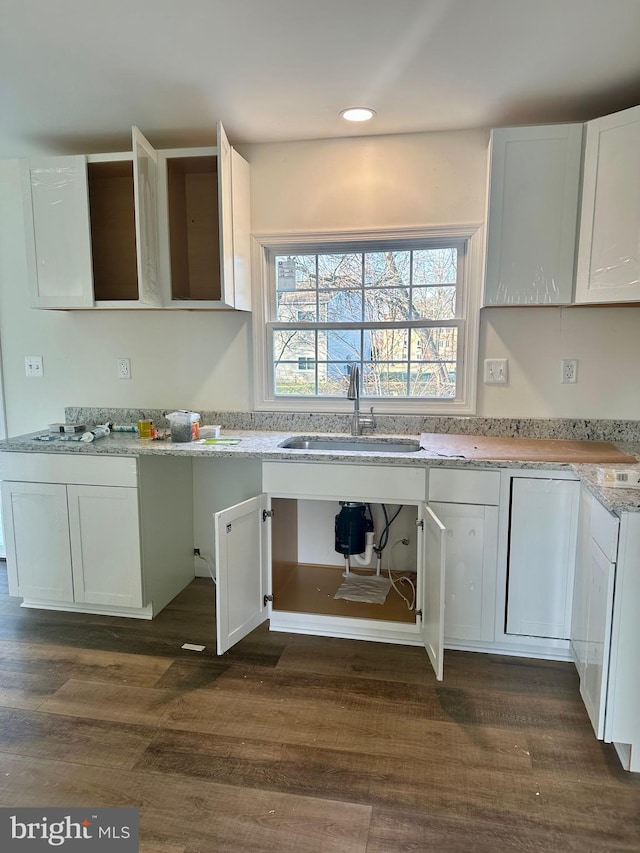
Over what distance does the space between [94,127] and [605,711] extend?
3161 millimetres

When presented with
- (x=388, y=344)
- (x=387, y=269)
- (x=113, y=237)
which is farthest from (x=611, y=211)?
(x=113, y=237)

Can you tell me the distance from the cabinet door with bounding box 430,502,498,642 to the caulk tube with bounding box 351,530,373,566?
0.59 m

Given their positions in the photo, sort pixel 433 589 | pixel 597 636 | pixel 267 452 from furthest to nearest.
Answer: pixel 267 452
pixel 433 589
pixel 597 636

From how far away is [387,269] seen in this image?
108 inches

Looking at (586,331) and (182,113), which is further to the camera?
(586,331)

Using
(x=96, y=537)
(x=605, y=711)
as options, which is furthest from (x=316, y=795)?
(x=96, y=537)

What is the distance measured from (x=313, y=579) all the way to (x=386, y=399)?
3.38 ft

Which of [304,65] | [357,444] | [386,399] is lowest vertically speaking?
[357,444]

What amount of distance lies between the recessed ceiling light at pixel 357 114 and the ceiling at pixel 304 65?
1.6 inches

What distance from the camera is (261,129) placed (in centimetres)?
254

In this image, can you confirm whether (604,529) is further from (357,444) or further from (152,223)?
(152,223)

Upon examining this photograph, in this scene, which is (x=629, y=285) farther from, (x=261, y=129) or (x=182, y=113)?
(x=182, y=113)

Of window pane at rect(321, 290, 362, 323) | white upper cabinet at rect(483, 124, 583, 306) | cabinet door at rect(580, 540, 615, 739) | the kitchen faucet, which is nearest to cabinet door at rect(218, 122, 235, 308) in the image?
window pane at rect(321, 290, 362, 323)

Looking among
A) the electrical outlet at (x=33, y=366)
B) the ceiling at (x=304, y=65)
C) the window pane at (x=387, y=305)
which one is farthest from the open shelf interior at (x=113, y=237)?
the window pane at (x=387, y=305)
